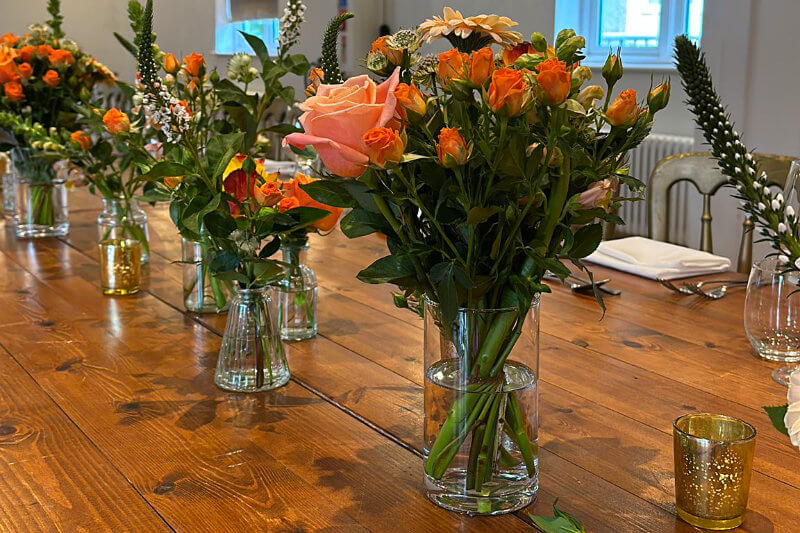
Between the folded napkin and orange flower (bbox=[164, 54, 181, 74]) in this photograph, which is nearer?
orange flower (bbox=[164, 54, 181, 74])

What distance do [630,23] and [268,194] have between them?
3741mm

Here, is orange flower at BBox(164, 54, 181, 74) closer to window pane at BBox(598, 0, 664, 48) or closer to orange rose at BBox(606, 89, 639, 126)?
orange rose at BBox(606, 89, 639, 126)

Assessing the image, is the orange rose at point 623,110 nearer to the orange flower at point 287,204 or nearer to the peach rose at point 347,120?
the peach rose at point 347,120

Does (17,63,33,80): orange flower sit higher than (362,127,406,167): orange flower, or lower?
higher

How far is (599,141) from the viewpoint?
765 mm

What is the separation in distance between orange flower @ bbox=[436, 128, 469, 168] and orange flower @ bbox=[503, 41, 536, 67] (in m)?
0.13

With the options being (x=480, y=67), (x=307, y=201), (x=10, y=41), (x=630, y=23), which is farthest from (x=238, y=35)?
(x=480, y=67)

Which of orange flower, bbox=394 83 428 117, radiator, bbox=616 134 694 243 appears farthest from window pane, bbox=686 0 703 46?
orange flower, bbox=394 83 428 117

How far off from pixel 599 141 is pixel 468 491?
321 millimetres

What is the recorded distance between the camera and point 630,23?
4.46 meters

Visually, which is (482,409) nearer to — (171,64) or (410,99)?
(410,99)

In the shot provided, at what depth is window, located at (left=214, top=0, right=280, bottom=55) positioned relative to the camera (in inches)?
252

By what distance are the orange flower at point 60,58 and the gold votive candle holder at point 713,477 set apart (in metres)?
1.72

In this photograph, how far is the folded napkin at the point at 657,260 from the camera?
5.47 feet
